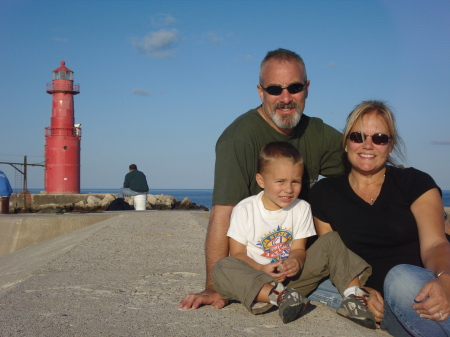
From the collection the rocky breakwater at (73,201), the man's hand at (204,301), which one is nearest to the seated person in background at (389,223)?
the man's hand at (204,301)

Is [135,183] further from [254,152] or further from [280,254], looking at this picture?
[280,254]

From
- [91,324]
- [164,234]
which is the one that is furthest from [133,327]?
[164,234]

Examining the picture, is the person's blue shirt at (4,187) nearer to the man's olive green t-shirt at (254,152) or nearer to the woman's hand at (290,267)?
the man's olive green t-shirt at (254,152)

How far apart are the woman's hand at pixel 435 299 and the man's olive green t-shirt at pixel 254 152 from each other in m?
1.41

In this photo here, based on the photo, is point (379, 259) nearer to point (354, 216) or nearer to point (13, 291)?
point (354, 216)

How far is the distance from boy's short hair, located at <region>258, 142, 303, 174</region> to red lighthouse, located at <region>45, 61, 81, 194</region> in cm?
2867

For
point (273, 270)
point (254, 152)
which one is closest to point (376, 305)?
point (273, 270)

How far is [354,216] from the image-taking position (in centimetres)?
316

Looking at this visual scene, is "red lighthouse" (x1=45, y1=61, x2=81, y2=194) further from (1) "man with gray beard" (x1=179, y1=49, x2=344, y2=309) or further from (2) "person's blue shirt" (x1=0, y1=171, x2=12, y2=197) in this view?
(1) "man with gray beard" (x1=179, y1=49, x2=344, y2=309)

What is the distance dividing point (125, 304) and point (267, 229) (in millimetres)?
1043

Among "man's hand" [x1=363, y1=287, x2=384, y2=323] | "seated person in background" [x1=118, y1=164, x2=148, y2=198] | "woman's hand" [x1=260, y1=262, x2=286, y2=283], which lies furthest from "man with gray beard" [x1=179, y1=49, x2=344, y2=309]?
"seated person in background" [x1=118, y1=164, x2=148, y2=198]

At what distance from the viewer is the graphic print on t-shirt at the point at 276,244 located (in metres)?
3.31

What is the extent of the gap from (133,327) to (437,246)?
1.66 m

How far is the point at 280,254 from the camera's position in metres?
3.32
